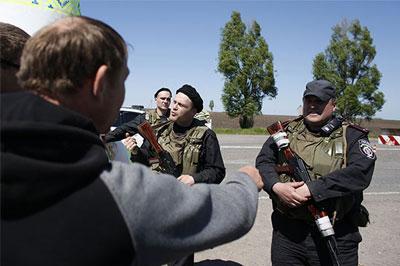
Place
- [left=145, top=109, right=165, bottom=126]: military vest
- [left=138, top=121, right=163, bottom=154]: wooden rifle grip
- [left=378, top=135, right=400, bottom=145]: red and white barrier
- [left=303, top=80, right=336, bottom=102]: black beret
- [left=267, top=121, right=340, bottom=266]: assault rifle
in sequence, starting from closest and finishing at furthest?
[left=267, top=121, right=340, bottom=266]: assault rifle, [left=303, top=80, right=336, bottom=102]: black beret, [left=138, top=121, right=163, bottom=154]: wooden rifle grip, [left=145, top=109, right=165, bottom=126]: military vest, [left=378, top=135, right=400, bottom=145]: red and white barrier

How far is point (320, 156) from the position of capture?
308cm

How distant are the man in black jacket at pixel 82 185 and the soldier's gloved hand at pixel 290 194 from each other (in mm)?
1786

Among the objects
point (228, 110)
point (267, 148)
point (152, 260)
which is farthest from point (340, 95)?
point (152, 260)

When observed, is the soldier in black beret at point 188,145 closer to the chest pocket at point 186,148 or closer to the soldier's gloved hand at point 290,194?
the chest pocket at point 186,148

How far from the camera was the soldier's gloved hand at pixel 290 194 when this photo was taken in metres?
2.91

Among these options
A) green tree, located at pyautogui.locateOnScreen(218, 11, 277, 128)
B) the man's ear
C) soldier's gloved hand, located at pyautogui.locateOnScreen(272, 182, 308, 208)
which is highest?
the man's ear

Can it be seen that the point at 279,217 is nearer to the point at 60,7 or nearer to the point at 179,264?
the point at 179,264

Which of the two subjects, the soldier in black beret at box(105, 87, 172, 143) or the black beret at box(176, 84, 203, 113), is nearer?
the black beret at box(176, 84, 203, 113)

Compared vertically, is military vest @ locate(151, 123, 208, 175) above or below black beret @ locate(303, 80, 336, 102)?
below

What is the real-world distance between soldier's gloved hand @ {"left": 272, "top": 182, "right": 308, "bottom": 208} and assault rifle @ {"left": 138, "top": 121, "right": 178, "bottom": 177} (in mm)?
1064

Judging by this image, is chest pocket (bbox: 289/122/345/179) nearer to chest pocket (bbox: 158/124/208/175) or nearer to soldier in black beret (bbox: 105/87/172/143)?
chest pocket (bbox: 158/124/208/175)

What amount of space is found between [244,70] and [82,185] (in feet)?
122

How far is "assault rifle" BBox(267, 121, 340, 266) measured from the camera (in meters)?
2.83

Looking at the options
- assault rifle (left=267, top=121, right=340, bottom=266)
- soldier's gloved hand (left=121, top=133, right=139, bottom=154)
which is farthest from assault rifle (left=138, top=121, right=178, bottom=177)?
assault rifle (left=267, top=121, right=340, bottom=266)
